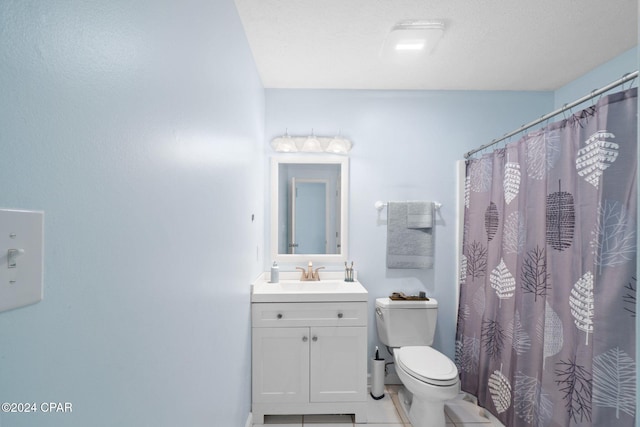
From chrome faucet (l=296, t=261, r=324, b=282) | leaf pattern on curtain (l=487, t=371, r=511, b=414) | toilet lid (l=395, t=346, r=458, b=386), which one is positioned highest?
chrome faucet (l=296, t=261, r=324, b=282)

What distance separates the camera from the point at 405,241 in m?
2.53

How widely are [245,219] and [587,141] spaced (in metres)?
1.74

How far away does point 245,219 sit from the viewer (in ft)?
5.99

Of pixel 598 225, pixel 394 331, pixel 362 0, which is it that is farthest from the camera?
pixel 394 331

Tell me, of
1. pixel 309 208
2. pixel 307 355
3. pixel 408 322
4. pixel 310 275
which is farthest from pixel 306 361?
pixel 309 208

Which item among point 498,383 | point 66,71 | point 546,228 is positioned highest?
point 66,71

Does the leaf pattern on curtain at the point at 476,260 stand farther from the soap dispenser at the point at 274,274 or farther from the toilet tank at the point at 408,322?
the soap dispenser at the point at 274,274

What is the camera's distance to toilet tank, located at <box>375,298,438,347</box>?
2.33 meters

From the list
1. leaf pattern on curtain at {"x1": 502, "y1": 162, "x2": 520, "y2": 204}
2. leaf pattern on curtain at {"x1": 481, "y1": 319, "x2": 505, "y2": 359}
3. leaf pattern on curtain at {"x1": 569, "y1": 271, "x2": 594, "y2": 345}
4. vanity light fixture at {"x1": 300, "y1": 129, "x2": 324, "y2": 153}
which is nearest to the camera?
leaf pattern on curtain at {"x1": 569, "y1": 271, "x2": 594, "y2": 345}

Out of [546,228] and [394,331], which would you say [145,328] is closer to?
[546,228]

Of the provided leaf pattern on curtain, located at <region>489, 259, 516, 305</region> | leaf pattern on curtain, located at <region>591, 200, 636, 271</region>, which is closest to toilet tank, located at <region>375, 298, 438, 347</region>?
leaf pattern on curtain, located at <region>489, 259, 516, 305</region>

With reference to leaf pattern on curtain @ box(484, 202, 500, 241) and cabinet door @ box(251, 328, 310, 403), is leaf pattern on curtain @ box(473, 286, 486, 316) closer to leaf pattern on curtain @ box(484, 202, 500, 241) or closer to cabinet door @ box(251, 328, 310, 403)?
leaf pattern on curtain @ box(484, 202, 500, 241)

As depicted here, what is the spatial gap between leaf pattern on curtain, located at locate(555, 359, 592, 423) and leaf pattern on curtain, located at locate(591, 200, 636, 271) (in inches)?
19.8

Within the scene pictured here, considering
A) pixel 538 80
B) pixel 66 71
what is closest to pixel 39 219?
pixel 66 71
